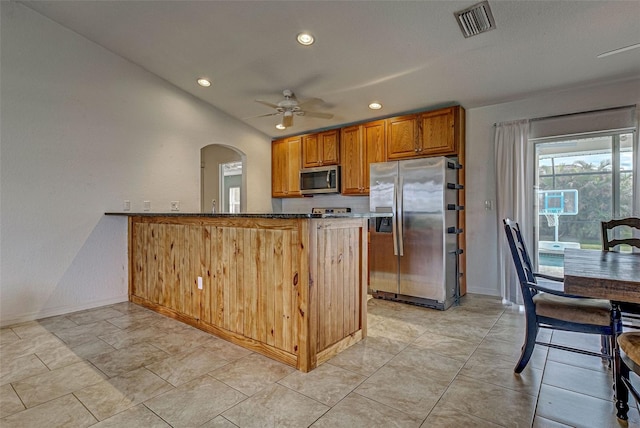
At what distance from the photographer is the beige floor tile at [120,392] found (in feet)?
5.74

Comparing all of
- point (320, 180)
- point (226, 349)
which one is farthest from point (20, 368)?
point (320, 180)

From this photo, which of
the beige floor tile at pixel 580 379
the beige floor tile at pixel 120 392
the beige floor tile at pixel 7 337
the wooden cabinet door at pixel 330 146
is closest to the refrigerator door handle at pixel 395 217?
the wooden cabinet door at pixel 330 146

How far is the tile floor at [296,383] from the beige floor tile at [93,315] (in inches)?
11.0

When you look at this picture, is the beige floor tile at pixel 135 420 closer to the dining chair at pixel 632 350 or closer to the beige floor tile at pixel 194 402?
the beige floor tile at pixel 194 402

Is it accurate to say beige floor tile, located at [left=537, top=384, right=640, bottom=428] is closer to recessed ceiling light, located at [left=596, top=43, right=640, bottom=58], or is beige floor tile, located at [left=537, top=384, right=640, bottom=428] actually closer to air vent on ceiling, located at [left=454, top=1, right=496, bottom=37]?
air vent on ceiling, located at [left=454, top=1, right=496, bottom=37]

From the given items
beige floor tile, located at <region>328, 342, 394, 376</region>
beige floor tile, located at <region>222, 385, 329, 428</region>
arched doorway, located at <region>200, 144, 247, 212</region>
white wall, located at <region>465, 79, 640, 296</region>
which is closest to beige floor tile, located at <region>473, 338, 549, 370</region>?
beige floor tile, located at <region>328, 342, 394, 376</region>

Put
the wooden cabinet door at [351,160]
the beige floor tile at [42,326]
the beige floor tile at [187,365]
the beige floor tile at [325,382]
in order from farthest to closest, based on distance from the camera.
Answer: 1. the wooden cabinet door at [351,160]
2. the beige floor tile at [42,326]
3. the beige floor tile at [187,365]
4. the beige floor tile at [325,382]

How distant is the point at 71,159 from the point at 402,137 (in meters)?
3.94

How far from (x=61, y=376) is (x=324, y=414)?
177 centimetres

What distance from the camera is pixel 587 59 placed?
2.89m

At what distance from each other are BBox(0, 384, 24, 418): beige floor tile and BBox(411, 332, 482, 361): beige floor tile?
2.56 metres

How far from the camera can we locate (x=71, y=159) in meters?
3.51

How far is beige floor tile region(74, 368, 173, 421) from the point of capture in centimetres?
175

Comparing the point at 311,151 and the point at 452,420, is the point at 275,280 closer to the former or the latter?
the point at 452,420
